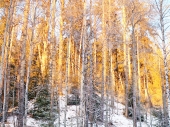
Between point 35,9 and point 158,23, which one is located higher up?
point 35,9

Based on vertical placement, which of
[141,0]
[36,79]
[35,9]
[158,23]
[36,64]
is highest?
[141,0]

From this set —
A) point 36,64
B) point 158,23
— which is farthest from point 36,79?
point 158,23

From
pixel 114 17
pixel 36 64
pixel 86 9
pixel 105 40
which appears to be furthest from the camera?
pixel 36 64

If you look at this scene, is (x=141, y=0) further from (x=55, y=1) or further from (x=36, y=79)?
(x=36, y=79)

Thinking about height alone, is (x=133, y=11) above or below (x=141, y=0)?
below

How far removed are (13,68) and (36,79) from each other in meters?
2.46

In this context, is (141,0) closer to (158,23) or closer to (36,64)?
(158,23)

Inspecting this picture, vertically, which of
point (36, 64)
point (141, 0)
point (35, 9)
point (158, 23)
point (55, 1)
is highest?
point (141, 0)

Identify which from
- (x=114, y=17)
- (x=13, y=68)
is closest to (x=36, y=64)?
(x=13, y=68)

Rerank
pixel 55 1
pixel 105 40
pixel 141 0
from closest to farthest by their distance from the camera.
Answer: pixel 55 1, pixel 105 40, pixel 141 0

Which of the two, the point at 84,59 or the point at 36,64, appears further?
the point at 36,64

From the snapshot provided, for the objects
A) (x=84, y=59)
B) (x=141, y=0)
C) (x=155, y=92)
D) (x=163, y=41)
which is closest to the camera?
(x=84, y=59)

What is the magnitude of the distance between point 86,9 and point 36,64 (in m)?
12.1

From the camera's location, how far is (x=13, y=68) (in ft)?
56.0
